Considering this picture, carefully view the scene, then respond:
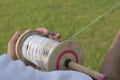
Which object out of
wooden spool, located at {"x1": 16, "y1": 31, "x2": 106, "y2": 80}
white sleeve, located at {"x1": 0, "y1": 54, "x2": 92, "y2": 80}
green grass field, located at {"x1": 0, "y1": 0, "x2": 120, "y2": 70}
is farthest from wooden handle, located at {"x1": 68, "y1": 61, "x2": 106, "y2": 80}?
green grass field, located at {"x1": 0, "y1": 0, "x2": 120, "y2": 70}

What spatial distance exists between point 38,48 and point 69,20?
11.1 ft

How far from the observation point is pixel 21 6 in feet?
19.0

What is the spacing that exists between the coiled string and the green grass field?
194cm

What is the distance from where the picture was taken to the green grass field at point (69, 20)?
13.3ft

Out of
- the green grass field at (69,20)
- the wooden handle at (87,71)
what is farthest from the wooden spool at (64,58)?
the green grass field at (69,20)

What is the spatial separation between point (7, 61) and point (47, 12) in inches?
170

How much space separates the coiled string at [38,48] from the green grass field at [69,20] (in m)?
1.94

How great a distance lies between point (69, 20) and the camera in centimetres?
489

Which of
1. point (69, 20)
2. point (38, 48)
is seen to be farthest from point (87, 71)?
point (69, 20)

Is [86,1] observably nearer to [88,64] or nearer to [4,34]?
[4,34]

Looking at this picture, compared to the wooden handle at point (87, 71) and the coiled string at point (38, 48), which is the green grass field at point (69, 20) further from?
the wooden handle at point (87, 71)

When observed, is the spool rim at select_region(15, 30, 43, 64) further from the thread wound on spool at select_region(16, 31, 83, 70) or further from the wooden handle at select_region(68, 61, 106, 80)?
the wooden handle at select_region(68, 61, 106, 80)

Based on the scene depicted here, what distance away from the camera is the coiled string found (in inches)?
56.6

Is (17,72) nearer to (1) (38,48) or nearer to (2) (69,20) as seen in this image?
(1) (38,48)
